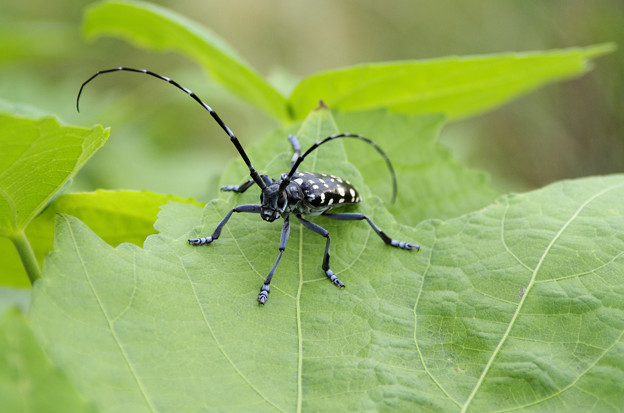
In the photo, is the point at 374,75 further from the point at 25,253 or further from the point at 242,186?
the point at 25,253

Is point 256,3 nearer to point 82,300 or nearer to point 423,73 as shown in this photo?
point 423,73

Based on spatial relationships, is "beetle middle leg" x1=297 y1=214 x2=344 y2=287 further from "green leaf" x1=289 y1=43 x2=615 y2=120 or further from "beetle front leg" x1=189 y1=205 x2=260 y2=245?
"green leaf" x1=289 y1=43 x2=615 y2=120

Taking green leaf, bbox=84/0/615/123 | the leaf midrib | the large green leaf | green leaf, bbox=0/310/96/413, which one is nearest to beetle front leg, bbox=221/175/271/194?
the large green leaf

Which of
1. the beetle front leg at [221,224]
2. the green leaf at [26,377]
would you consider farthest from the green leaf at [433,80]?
the green leaf at [26,377]

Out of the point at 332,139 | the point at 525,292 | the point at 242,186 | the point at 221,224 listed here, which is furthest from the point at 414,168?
the point at 221,224

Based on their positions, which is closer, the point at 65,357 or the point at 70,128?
the point at 65,357

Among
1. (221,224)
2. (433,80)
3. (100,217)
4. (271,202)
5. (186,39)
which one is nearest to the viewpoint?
(221,224)

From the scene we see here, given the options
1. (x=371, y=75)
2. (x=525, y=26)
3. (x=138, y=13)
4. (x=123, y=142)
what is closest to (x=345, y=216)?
(x=371, y=75)
